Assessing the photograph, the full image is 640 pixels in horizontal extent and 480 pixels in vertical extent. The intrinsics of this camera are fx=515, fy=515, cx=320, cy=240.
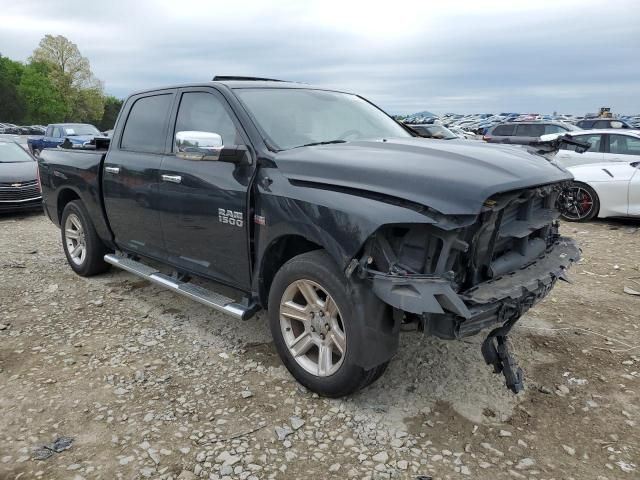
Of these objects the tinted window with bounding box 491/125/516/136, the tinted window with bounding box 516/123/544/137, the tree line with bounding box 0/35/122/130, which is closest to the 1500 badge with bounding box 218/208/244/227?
the tinted window with bounding box 516/123/544/137

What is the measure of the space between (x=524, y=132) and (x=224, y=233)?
14458mm

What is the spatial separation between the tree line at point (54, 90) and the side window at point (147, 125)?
68432 millimetres

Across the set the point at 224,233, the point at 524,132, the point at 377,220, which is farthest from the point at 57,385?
the point at 524,132

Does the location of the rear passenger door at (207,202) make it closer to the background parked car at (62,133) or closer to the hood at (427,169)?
the hood at (427,169)

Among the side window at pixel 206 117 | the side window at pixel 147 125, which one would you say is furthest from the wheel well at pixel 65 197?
the side window at pixel 206 117

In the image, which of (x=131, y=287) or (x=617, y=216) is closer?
(x=131, y=287)

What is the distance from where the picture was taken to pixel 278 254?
3.45m

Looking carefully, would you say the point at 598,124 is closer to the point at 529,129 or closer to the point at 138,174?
the point at 529,129

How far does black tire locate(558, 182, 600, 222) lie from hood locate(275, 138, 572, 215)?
5.80 meters

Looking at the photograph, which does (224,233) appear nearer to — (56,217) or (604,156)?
(56,217)

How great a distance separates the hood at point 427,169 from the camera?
262 centimetres

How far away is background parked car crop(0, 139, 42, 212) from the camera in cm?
966

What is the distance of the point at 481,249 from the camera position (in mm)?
2924

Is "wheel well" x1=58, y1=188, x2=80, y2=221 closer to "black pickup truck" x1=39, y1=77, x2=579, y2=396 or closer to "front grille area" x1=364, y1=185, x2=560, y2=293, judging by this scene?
"black pickup truck" x1=39, y1=77, x2=579, y2=396
